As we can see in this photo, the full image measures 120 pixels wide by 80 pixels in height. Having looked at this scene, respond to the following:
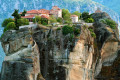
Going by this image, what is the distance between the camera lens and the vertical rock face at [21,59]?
43.1 metres

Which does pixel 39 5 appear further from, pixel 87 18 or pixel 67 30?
pixel 67 30

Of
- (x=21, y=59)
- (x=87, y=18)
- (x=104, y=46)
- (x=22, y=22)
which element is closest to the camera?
(x=21, y=59)

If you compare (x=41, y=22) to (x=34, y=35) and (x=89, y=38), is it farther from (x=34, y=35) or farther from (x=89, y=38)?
(x=89, y=38)

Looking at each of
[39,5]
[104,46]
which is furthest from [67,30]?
[39,5]

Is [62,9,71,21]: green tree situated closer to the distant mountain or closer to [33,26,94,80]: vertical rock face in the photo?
[33,26,94,80]: vertical rock face

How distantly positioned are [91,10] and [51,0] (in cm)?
2655

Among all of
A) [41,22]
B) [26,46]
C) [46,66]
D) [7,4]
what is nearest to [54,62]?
[46,66]

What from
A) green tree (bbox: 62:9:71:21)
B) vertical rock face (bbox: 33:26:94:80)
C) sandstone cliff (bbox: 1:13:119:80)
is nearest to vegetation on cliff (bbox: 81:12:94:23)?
green tree (bbox: 62:9:71:21)

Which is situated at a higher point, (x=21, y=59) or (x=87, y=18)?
(x=87, y=18)

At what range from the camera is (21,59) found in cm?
4362

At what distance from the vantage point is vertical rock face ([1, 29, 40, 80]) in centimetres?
4306

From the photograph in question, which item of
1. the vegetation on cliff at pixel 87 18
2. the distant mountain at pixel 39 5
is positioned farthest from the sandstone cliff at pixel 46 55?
the distant mountain at pixel 39 5

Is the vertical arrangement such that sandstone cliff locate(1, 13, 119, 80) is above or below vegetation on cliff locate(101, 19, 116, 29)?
below

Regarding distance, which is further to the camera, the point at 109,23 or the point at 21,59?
the point at 109,23
